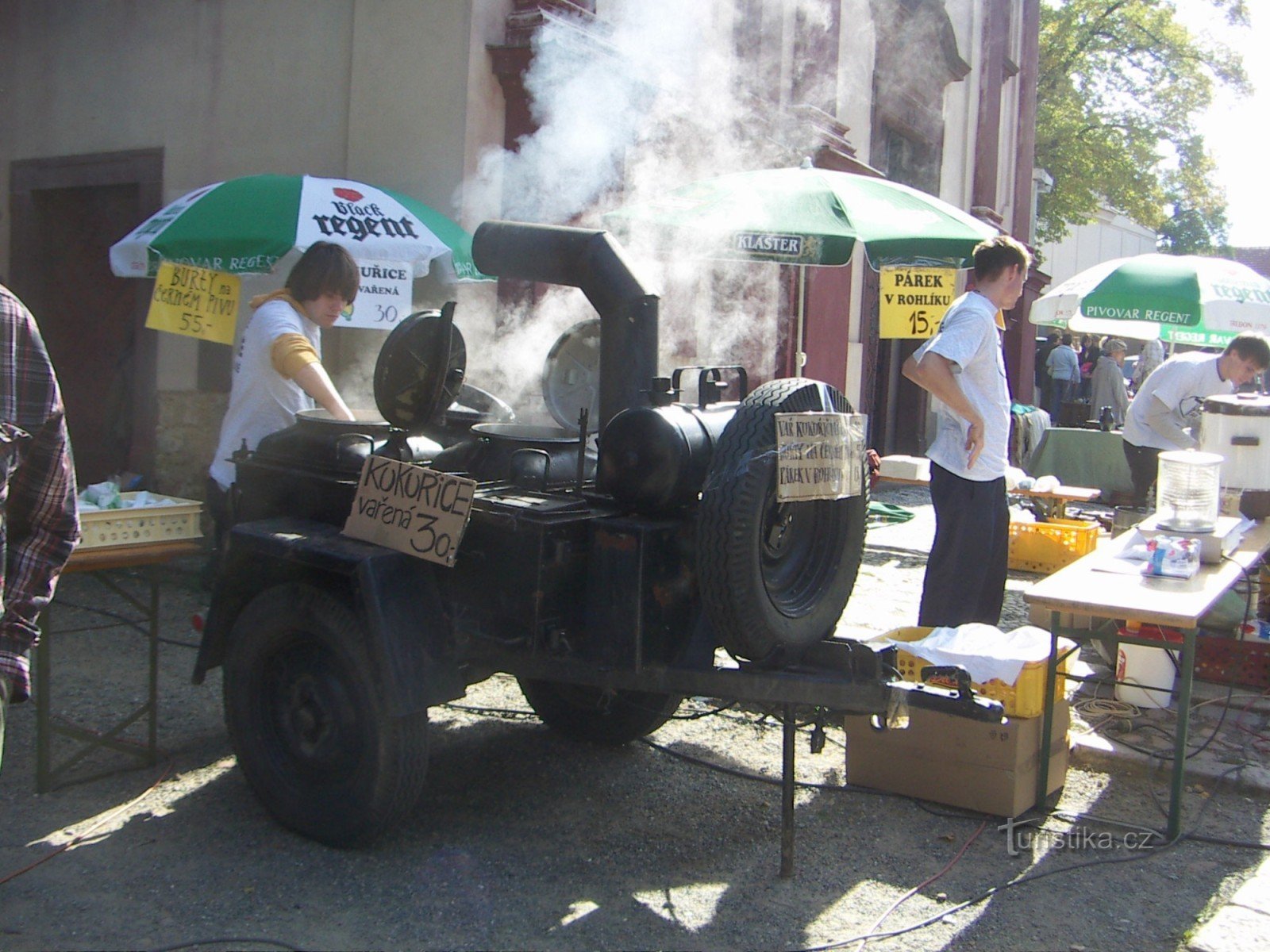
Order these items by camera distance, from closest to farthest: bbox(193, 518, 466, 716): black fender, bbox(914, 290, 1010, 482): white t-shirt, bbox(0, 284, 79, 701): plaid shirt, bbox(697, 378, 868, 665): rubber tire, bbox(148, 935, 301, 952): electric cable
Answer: bbox(0, 284, 79, 701): plaid shirt < bbox(148, 935, 301, 952): electric cable < bbox(697, 378, 868, 665): rubber tire < bbox(193, 518, 466, 716): black fender < bbox(914, 290, 1010, 482): white t-shirt

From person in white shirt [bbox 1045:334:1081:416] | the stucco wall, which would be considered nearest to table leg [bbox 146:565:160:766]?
the stucco wall

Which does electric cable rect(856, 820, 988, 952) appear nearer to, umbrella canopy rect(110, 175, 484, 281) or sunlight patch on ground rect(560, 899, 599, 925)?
sunlight patch on ground rect(560, 899, 599, 925)

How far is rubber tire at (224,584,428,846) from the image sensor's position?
10.5ft

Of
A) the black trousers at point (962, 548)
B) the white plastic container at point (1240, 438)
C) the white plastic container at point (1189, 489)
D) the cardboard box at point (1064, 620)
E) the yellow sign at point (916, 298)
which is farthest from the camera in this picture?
the yellow sign at point (916, 298)

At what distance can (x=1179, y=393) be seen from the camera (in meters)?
6.99

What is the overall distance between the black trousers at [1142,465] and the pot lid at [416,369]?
5.35m

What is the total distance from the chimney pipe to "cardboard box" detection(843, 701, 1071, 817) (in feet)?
4.58

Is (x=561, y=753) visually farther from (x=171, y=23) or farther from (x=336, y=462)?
(x=171, y=23)

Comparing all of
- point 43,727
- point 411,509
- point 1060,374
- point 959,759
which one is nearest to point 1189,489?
point 959,759

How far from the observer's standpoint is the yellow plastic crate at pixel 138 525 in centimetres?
371

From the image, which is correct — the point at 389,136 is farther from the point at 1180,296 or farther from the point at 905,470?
the point at 1180,296

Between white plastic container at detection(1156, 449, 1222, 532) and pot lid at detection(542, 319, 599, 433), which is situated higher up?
pot lid at detection(542, 319, 599, 433)

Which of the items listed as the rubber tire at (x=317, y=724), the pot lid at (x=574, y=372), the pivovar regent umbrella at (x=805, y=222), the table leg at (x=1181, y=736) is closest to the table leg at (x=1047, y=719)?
the table leg at (x=1181, y=736)

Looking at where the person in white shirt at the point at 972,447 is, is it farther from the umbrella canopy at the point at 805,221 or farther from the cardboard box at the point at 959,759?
the umbrella canopy at the point at 805,221
